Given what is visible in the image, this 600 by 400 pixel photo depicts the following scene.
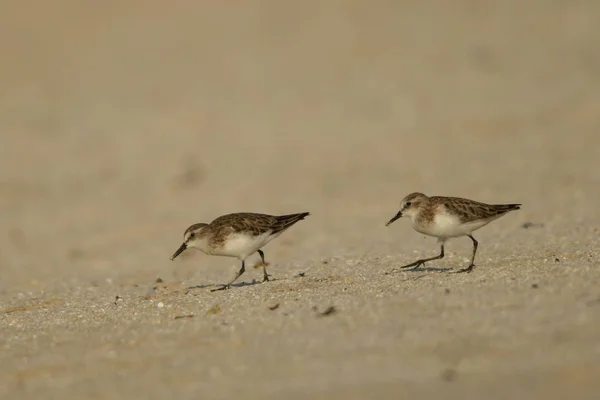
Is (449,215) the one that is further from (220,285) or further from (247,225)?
(220,285)

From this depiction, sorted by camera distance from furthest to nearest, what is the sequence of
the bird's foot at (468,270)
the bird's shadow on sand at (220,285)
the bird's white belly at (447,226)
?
the bird's shadow on sand at (220,285) < the bird's white belly at (447,226) < the bird's foot at (468,270)

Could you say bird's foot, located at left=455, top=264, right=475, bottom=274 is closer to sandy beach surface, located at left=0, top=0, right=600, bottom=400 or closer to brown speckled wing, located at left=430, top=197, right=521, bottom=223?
sandy beach surface, located at left=0, top=0, right=600, bottom=400

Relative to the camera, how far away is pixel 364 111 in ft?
94.7

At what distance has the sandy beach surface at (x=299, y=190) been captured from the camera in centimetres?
902

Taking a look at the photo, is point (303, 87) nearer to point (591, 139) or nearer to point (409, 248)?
point (591, 139)

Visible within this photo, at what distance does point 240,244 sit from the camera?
525 inches

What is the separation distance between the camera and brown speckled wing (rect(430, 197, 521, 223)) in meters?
12.8

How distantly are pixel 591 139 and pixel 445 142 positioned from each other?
352 centimetres

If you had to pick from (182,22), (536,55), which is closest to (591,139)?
(536,55)

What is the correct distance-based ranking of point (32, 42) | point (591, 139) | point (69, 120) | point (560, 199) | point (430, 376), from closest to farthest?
point (430, 376)
point (560, 199)
point (591, 139)
point (69, 120)
point (32, 42)

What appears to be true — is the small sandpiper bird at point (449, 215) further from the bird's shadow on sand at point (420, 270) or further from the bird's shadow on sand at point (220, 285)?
the bird's shadow on sand at point (220, 285)

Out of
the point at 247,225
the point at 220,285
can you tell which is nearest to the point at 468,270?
the point at 247,225

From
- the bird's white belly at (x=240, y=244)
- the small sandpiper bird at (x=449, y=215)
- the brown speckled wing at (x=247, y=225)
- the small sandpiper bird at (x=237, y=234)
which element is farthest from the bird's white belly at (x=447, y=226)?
the bird's white belly at (x=240, y=244)

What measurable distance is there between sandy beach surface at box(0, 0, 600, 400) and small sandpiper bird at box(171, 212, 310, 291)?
0.63 meters
